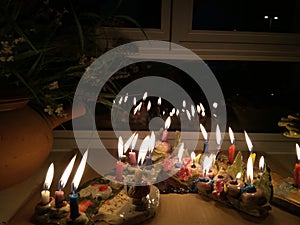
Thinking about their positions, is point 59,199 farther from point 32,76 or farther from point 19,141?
point 32,76

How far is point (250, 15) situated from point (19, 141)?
3.66ft

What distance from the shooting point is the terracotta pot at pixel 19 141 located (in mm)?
918

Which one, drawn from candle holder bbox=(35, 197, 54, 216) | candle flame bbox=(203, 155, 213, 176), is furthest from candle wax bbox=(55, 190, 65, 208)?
candle flame bbox=(203, 155, 213, 176)

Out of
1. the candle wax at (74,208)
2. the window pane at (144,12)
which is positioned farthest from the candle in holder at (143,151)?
the window pane at (144,12)

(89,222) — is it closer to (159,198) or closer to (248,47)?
(159,198)

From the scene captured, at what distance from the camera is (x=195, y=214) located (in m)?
0.94

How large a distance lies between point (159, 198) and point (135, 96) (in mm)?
597

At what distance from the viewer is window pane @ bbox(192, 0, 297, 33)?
4.94 feet

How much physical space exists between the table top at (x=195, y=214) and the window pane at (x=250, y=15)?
0.81 metres

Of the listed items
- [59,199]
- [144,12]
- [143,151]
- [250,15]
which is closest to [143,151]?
[143,151]

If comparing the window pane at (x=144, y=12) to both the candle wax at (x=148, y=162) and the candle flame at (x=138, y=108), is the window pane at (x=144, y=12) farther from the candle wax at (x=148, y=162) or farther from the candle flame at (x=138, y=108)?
the candle wax at (x=148, y=162)

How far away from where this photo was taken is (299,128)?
125 cm

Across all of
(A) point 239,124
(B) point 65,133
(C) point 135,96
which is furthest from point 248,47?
(B) point 65,133

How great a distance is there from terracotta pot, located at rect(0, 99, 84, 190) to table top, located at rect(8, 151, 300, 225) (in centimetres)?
10
